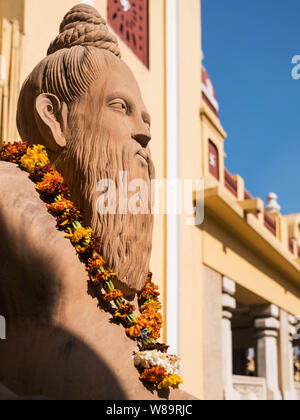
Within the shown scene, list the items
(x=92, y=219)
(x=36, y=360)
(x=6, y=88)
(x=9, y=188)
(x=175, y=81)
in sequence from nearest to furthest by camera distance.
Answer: (x=36, y=360) < (x=9, y=188) < (x=92, y=219) < (x=6, y=88) < (x=175, y=81)

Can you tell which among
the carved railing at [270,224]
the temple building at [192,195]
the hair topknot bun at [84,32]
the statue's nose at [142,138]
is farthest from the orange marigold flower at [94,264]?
the carved railing at [270,224]

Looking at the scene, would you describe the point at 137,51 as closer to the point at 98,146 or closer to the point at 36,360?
the point at 98,146

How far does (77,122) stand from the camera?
264 centimetres

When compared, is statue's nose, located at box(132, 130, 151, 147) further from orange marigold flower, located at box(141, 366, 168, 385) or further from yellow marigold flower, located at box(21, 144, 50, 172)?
orange marigold flower, located at box(141, 366, 168, 385)

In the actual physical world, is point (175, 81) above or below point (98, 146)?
above

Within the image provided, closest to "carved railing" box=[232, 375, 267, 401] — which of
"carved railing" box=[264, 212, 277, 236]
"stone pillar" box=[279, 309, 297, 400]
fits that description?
"stone pillar" box=[279, 309, 297, 400]

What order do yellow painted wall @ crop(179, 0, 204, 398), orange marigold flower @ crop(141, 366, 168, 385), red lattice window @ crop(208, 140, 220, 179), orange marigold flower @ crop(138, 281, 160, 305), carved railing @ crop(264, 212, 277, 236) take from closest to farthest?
orange marigold flower @ crop(141, 366, 168, 385) → orange marigold flower @ crop(138, 281, 160, 305) → yellow painted wall @ crop(179, 0, 204, 398) → red lattice window @ crop(208, 140, 220, 179) → carved railing @ crop(264, 212, 277, 236)

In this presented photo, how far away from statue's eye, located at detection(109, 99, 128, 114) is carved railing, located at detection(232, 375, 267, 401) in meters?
6.71

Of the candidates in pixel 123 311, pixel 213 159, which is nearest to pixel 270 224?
pixel 213 159

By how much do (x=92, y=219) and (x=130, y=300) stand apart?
0.43 m

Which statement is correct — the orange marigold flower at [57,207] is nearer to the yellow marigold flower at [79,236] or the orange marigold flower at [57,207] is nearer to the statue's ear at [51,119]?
the yellow marigold flower at [79,236]

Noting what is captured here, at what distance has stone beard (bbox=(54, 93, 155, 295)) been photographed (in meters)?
2.55

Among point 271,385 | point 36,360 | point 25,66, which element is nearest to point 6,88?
point 25,66

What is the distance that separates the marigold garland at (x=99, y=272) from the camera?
231 cm
